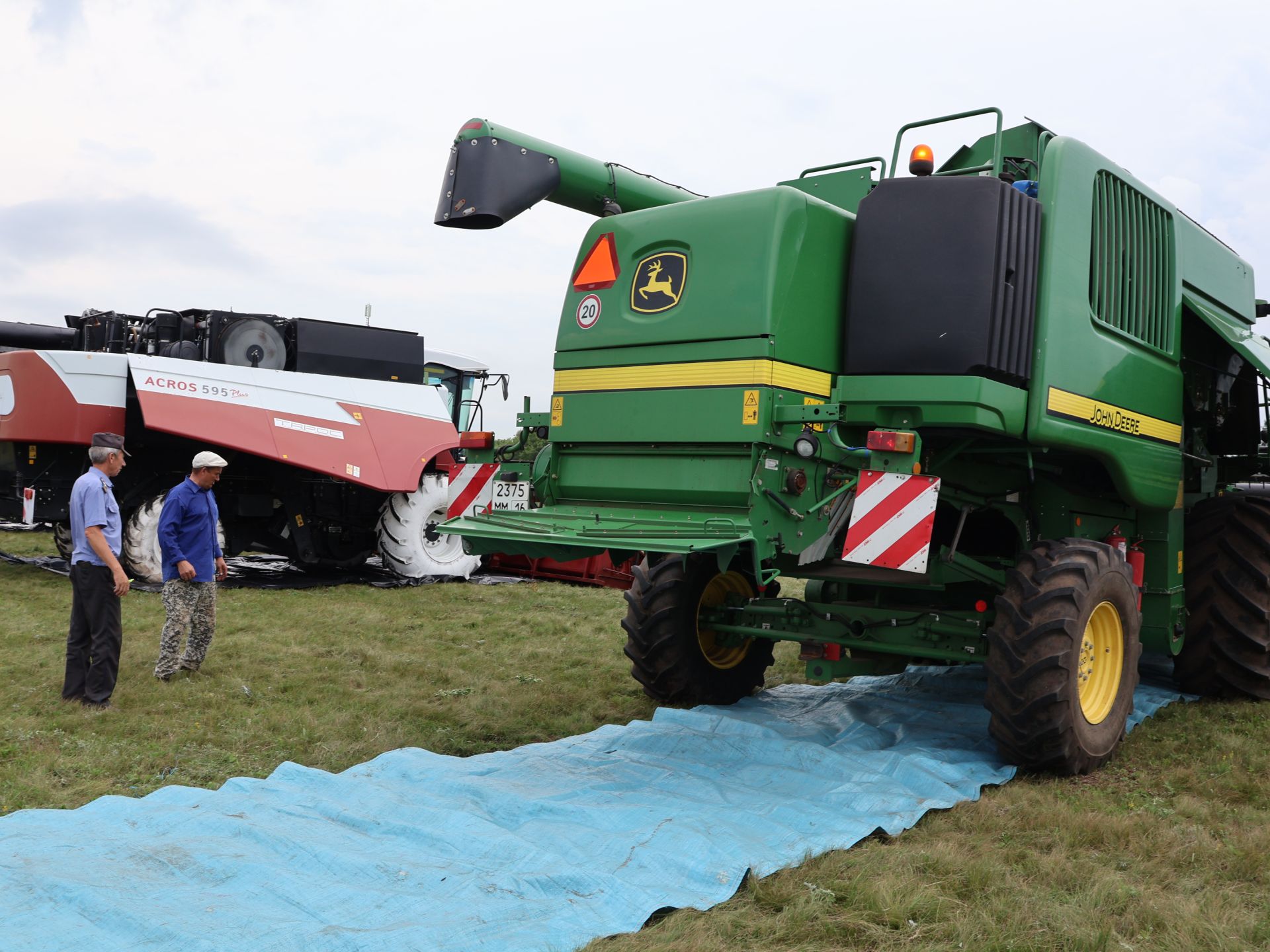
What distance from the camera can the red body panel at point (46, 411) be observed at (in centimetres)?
967

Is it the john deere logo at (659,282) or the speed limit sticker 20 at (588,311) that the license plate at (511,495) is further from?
the john deere logo at (659,282)

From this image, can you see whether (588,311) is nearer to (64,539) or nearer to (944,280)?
(944,280)

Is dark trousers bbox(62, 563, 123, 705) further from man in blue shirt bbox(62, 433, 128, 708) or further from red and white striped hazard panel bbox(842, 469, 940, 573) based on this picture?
red and white striped hazard panel bbox(842, 469, 940, 573)

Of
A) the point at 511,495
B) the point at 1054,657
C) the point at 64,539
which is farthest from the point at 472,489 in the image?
the point at 64,539

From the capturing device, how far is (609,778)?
Result: 4.62 metres

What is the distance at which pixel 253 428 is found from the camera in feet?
33.7

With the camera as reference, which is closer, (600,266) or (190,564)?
(600,266)

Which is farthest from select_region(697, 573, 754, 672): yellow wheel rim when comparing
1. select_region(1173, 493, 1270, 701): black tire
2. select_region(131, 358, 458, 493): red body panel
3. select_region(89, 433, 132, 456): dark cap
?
select_region(131, 358, 458, 493): red body panel

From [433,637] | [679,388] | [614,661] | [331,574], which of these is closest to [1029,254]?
[679,388]

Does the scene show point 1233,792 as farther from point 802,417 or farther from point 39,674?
point 39,674

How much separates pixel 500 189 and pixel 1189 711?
485 cm

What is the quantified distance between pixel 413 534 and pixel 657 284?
7.22 m

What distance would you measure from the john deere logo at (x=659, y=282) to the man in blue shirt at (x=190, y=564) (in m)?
3.03

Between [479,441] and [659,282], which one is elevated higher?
[659,282]
